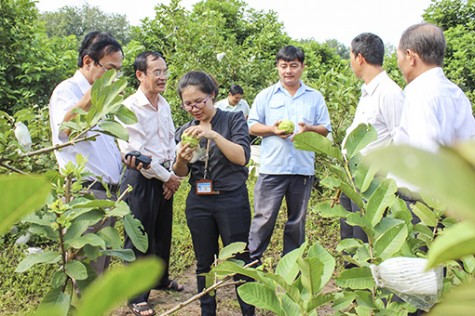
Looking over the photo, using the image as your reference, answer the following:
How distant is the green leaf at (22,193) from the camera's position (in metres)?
0.19

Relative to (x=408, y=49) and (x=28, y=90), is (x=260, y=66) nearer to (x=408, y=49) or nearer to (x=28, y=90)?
(x=28, y=90)

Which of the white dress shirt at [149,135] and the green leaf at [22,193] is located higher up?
the green leaf at [22,193]

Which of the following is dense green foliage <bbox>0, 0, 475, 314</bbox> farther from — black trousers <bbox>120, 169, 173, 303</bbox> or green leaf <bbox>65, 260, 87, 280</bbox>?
A: black trousers <bbox>120, 169, 173, 303</bbox>

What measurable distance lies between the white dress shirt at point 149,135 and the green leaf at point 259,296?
1.86m

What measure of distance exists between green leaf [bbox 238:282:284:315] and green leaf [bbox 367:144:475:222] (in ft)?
1.84

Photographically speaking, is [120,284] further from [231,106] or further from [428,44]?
[231,106]

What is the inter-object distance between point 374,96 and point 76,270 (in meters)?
1.87

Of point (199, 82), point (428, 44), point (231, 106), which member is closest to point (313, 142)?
point (428, 44)

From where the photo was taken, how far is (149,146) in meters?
2.60

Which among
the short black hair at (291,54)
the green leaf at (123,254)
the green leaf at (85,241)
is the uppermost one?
the short black hair at (291,54)

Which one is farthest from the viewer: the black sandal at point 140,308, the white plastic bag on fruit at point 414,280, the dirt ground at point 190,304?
the dirt ground at point 190,304

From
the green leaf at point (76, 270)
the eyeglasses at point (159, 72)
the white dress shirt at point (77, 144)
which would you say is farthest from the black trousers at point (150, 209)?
the green leaf at point (76, 270)

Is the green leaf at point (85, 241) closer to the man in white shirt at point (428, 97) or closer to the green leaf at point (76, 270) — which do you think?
the green leaf at point (76, 270)

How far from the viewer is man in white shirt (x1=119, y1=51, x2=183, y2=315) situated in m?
2.56
